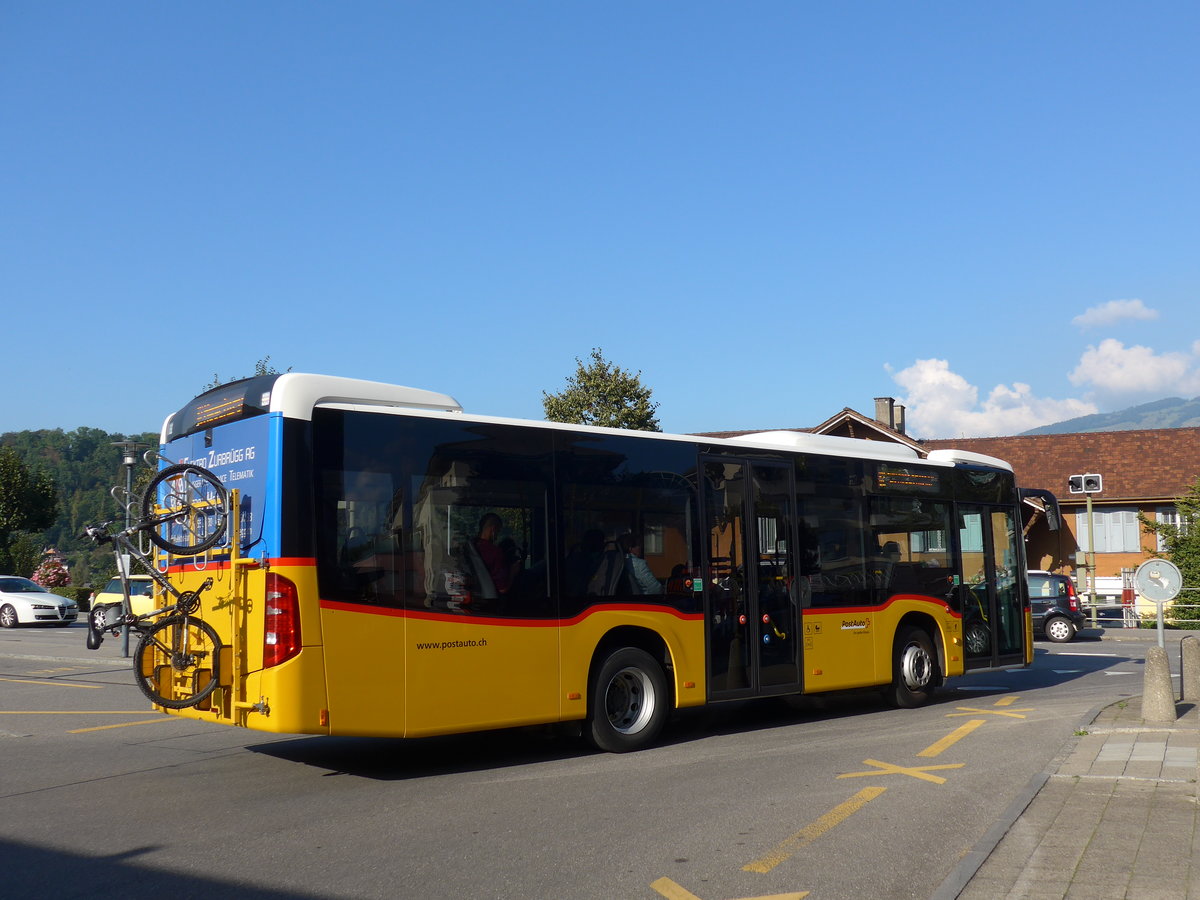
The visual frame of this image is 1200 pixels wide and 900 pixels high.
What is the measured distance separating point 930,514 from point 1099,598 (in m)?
31.6

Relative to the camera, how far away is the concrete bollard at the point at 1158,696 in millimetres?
11625

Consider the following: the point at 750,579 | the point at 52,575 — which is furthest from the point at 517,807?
the point at 52,575

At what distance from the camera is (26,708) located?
14.4 meters

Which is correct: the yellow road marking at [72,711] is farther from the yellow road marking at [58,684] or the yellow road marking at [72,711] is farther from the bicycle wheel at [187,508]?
the bicycle wheel at [187,508]

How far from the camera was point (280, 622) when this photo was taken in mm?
8438

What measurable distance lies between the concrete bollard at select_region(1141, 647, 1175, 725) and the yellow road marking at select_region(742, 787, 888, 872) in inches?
177

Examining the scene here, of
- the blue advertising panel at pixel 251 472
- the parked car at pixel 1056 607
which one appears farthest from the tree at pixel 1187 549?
the blue advertising panel at pixel 251 472

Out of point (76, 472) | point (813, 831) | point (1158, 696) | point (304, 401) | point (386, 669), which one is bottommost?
point (813, 831)

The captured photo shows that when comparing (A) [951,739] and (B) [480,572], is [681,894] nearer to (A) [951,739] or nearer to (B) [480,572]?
(B) [480,572]

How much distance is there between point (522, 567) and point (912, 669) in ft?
20.5

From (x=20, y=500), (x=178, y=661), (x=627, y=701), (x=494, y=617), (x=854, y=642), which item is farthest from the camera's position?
(x=20, y=500)

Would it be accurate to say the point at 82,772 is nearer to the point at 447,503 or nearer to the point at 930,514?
the point at 447,503

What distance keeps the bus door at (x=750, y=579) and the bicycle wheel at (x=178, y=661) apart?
15.5 feet

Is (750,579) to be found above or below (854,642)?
above
